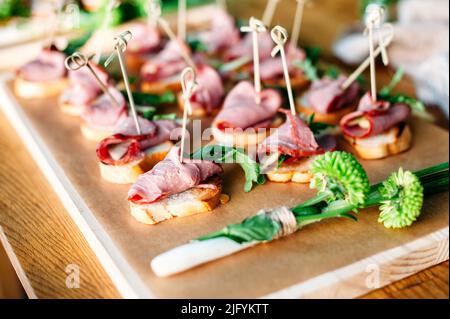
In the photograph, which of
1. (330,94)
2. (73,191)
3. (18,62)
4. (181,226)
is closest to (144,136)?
(73,191)

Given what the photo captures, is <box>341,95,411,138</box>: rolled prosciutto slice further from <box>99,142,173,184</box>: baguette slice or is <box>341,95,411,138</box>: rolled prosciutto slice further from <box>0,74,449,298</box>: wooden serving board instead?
<box>99,142,173,184</box>: baguette slice

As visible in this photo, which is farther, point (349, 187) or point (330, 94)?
point (330, 94)

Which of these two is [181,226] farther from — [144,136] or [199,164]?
[144,136]

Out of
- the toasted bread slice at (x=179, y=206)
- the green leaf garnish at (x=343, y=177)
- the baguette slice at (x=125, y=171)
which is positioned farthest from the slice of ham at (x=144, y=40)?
the green leaf garnish at (x=343, y=177)

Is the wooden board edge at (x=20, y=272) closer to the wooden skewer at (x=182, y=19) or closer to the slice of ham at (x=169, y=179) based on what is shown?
the slice of ham at (x=169, y=179)

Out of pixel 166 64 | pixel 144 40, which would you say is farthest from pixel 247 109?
pixel 144 40

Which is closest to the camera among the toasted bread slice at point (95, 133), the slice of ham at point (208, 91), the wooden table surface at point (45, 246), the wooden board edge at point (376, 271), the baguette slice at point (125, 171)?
the wooden board edge at point (376, 271)

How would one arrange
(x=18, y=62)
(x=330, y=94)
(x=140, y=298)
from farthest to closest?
(x=18, y=62), (x=330, y=94), (x=140, y=298)
